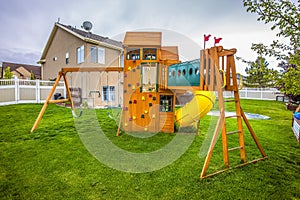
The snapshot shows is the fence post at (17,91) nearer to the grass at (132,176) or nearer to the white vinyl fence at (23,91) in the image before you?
the white vinyl fence at (23,91)

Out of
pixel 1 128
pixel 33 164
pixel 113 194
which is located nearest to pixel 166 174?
pixel 113 194

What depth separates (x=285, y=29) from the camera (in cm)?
265

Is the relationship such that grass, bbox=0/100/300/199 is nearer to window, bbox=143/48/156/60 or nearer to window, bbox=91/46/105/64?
window, bbox=143/48/156/60

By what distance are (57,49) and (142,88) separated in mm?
12544

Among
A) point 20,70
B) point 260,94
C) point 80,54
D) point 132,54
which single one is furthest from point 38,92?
point 20,70

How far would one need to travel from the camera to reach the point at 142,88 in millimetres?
5578

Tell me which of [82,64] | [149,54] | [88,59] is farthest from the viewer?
[82,64]

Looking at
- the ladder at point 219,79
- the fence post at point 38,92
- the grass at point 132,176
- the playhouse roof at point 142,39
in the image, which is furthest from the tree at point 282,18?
the fence post at point 38,92

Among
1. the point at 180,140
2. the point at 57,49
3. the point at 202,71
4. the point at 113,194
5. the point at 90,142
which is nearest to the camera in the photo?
the point at 113,194

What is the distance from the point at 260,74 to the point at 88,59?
36.3ft

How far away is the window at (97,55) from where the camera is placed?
12.2 meters

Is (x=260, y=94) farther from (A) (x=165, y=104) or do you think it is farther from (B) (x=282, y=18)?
(B) (x=282, y=18)

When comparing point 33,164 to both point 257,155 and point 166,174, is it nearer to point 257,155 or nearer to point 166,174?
point 166,174

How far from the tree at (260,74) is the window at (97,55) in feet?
35.9
